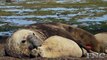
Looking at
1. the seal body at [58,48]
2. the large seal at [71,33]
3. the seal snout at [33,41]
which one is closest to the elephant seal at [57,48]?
the seal body at [58,48]

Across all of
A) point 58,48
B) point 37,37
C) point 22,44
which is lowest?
point 58,48

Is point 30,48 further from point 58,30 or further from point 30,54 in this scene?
point 58,30

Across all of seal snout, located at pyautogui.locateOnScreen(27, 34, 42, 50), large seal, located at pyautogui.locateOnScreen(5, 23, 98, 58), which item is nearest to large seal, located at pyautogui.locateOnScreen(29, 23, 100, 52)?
large seal, located at pyautogui.locateOnScreen(5, 23, 98, 58)

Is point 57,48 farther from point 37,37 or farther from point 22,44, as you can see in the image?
point 22,44

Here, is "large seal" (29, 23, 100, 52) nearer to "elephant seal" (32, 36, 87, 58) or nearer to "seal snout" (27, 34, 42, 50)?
"elephant seal" (32, 36, 87, 58)

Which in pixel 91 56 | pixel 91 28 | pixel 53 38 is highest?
pixel 53 38

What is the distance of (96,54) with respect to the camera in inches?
425

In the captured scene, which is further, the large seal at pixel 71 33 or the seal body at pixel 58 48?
the large seal at pixel 71 33

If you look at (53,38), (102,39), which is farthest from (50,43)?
(102,39)

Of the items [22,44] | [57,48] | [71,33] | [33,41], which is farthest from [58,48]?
[71,33]

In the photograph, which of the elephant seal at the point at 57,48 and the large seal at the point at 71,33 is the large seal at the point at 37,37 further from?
the elephant seal at the point at 57,48

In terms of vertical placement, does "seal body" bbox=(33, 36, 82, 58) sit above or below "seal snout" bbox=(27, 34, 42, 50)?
below

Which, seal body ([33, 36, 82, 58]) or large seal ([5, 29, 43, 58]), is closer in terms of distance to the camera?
seal body ([33, 36, 82, 58])

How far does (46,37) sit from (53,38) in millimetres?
700
